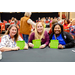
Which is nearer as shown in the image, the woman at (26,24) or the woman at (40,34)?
the woman at (40,34)

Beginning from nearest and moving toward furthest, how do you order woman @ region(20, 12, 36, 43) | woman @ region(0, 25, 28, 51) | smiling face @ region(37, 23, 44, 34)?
woman @ region(0, 25, 28, 51) → smiling face @ region(37, 23, 44, 34) → woman @ region(20, 12, 36, 43)

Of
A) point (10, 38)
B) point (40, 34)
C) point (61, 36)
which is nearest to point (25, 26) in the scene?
point (40, 34)

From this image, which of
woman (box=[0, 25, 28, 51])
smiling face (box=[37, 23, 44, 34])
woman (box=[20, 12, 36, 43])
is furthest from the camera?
woman (box=[20, 12, 36, 43])

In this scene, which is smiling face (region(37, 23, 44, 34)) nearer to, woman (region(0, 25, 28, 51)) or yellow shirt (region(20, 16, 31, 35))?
woman (region(0, 25, 28, 51))

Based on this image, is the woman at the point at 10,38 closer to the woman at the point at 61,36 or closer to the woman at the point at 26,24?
the woman at the point at 61,36

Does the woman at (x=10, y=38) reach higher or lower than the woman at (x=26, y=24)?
lower

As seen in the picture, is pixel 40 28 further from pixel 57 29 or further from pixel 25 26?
pixel 25 26

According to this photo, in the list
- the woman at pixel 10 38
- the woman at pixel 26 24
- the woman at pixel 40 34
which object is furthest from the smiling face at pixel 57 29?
the woman at pixel 26 24

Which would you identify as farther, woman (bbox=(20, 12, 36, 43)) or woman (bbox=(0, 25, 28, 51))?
woman (bbox=(20, 12, 36, 43))

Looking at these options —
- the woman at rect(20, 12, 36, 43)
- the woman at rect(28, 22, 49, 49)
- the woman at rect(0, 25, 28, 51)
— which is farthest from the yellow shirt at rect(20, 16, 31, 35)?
the woman at rect(0, 25, 28, 51)
